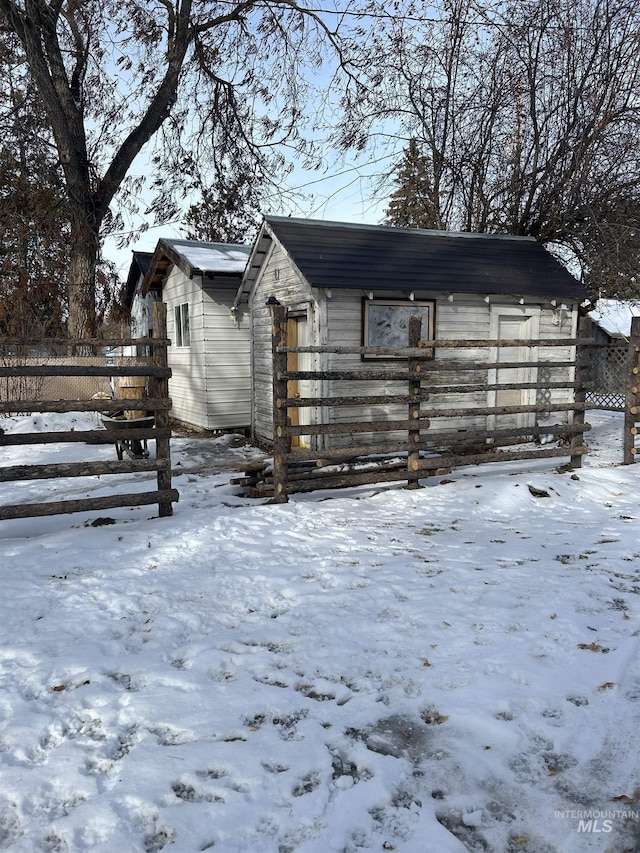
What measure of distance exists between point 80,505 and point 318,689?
3689mm

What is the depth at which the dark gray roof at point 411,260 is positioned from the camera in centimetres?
1010

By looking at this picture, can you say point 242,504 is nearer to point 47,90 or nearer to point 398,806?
point 398,806

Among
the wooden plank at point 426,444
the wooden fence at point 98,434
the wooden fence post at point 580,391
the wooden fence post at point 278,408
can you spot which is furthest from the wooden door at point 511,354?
the wooden fence at point 98,434

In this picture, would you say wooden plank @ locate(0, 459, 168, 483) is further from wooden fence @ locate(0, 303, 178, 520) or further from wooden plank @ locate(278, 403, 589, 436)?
wooden plank @ locate(278, 403, 589, 436)

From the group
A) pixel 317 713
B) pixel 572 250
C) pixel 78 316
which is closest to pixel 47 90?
pixel 78 316

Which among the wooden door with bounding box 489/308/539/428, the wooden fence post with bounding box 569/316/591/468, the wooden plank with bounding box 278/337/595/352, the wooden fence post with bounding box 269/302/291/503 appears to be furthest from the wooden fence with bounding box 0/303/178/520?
the wooden door with bounding box 489/308/539/428

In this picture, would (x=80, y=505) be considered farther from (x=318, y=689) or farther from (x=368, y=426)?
(x=318, y=689)

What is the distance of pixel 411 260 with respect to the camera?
1113 cm

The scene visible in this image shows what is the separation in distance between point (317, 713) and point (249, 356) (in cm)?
1182

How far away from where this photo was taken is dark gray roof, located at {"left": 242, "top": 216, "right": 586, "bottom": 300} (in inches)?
397

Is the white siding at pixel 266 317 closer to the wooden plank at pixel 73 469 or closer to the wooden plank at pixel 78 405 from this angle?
the wooden plank at pixel 78 405

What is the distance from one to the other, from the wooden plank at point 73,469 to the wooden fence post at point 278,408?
136cm

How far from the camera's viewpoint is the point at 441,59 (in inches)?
732

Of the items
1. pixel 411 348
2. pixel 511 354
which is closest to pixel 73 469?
pixel 411 348
